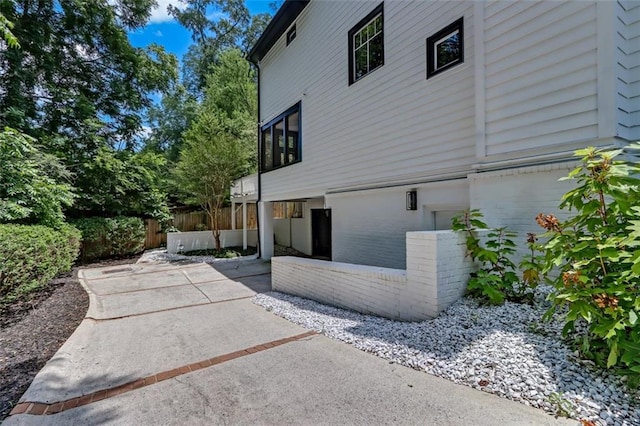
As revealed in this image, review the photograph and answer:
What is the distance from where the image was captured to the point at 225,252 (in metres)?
13.4

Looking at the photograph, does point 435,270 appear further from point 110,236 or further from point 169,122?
point 169,122

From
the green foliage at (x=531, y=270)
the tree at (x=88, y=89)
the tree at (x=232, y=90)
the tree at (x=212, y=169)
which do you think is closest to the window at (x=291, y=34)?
the tree at (x=212, y=169)

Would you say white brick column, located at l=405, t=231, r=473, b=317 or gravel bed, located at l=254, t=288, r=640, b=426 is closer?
gravel bed, located at l=254, t=288, r=640, b=426

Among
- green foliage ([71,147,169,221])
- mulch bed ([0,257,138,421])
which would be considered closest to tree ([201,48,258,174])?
green foliage ([71,147,169,221])

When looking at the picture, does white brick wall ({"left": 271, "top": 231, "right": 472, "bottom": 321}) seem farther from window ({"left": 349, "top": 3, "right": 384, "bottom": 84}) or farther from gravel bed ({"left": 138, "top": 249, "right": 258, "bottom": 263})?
gravel bed ({"left": 138, "top": 249, "right": 258, "bottom": 263})

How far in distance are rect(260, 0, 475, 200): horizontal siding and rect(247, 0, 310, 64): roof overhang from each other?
25 centimetres

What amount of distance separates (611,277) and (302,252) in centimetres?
1168

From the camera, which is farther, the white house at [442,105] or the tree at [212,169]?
the tree at [212,169]

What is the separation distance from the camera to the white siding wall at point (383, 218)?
5684mm

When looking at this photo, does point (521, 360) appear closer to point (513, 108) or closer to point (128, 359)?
point (513, 108)

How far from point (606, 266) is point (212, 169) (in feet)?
40.7

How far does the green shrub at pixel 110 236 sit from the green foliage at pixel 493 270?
13.2 m

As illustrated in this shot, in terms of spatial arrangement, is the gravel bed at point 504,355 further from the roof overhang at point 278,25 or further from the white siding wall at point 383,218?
the roof overhang at point 278,25

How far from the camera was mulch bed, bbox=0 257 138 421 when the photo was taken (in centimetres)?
327
